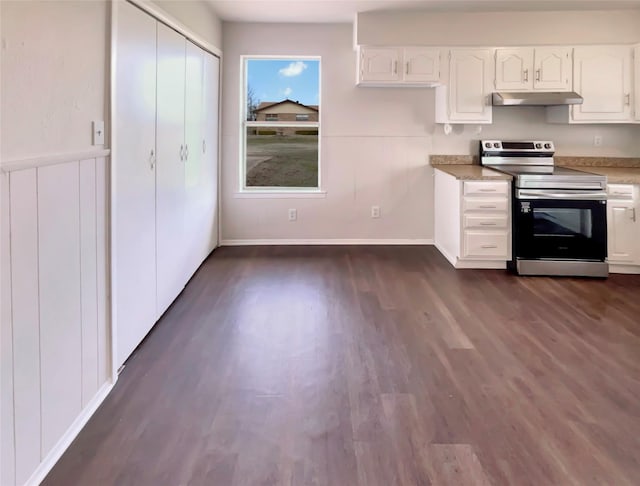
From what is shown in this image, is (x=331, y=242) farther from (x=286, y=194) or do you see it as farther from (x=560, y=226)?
(x=560, y=226)

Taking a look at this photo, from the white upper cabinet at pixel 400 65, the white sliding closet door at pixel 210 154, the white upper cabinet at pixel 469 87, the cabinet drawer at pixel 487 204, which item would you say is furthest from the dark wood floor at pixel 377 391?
the white upper cabinet at pixel 400 65

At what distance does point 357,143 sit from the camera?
5867mm

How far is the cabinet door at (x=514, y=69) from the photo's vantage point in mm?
5211

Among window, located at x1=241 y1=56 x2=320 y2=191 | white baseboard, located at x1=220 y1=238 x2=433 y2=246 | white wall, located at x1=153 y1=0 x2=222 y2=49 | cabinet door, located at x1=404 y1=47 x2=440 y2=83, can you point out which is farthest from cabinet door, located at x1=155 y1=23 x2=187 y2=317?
cabinet door, located at x1=404 y1=47 x2=440 y2=83

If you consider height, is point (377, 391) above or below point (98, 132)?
below

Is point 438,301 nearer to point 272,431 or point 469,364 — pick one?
point 469,364

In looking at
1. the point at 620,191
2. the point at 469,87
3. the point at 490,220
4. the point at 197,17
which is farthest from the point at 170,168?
the point at 620,191

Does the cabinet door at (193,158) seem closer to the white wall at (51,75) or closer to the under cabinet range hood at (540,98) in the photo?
the white wall at (51,75)

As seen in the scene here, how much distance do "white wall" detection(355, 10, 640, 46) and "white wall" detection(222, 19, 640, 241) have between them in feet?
1.87

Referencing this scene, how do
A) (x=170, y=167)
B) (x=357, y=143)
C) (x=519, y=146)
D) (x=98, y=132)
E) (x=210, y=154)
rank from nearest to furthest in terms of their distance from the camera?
(x=98, y=132) < (x=170, y=167) < (x=210, y=154) < (x=519, y=146) < (x=357, y=143)

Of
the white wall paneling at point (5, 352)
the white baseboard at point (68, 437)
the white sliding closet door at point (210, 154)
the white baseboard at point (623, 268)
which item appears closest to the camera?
the white wall paneling at point (5, 352)

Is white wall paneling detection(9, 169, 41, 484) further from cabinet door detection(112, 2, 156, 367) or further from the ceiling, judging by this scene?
the ceiling

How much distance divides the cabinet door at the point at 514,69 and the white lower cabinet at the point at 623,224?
135 centimetres

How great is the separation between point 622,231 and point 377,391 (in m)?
3.26
